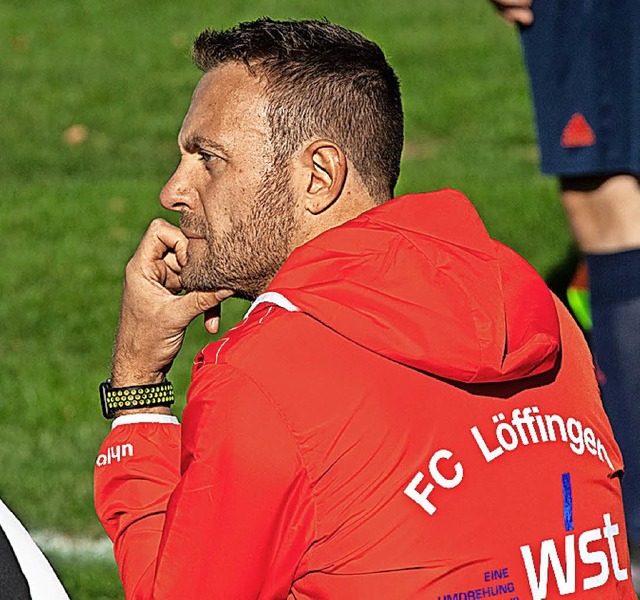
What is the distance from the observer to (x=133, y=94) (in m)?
11.6

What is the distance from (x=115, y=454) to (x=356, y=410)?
2.26 ft

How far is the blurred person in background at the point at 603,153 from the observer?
428 centimetres

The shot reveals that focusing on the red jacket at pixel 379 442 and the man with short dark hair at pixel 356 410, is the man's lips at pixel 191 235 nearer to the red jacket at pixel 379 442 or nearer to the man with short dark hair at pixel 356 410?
the man with short dark hair at pixel 356 410

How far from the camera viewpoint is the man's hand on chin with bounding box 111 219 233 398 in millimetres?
2934

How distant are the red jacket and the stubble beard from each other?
0.94 ft

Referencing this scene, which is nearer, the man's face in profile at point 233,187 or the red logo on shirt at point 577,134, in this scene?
the man's face in profile at point 233,187

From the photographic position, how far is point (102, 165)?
10273 millimetres

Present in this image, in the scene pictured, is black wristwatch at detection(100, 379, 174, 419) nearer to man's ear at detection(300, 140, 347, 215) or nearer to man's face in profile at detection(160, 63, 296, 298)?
man's face in profile at detection(160, 63, 296, 298)

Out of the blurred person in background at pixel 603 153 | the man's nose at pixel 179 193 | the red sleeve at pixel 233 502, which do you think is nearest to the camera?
the red sleeve at pixel 233 502

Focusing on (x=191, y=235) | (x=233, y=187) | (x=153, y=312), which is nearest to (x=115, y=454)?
(x=153, y=312)

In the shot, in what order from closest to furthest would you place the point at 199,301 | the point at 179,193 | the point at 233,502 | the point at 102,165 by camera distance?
the point at 233,502, the point at 179,193, the point at 199,301, the point at 102,165

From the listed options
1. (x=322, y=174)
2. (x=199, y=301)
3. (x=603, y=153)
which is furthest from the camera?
(x=603, y=153)

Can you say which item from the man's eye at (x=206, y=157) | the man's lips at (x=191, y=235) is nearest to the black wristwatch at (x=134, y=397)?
Result: the man's lips at (x=191, y=235)

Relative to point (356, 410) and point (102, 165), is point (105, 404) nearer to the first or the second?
point (356, 410)
